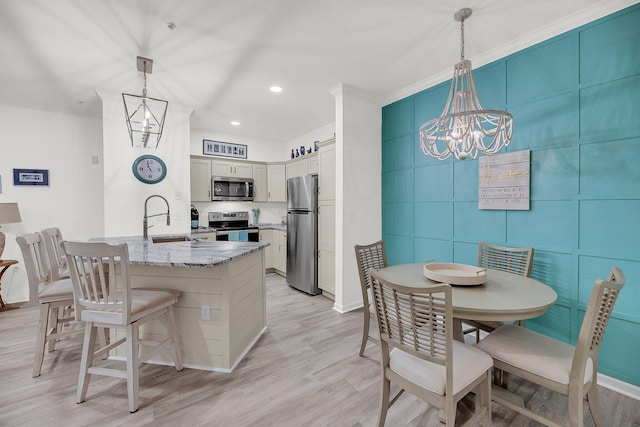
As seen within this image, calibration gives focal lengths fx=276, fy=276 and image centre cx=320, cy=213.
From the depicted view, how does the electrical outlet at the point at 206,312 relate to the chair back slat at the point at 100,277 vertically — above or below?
below

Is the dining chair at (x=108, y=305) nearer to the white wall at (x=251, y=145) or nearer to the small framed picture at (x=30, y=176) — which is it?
the small framed picture at (x=30, y=176)

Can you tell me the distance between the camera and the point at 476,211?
282 centimetres

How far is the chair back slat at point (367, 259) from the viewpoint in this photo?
241 centimetres

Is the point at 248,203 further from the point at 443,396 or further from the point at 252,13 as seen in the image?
the point at 443,396

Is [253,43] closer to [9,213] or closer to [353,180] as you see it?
[353,180]

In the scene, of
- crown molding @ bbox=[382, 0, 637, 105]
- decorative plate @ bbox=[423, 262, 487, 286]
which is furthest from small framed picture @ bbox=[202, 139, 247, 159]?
decorative plate @ bbox=[423, 262, 487, 286]

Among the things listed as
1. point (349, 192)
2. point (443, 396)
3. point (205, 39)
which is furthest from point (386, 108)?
point (443, 396)

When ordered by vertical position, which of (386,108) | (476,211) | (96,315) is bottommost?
(96,315)

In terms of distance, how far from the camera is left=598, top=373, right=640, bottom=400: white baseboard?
190 centimetres

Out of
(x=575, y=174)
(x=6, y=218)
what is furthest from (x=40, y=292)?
(x=575, y=174)

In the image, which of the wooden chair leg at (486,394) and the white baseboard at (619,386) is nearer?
the wooden chair leg at (486,394)

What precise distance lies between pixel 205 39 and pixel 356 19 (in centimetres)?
129

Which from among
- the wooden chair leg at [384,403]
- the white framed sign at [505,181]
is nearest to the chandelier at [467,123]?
the white framed sign at [505,181]

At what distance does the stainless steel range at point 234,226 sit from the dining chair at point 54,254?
220 cm
